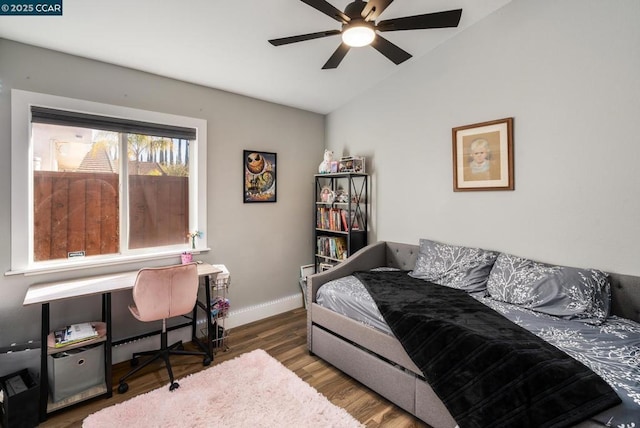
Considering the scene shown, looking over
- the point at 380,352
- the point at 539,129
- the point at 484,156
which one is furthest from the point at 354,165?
the point at 380,352

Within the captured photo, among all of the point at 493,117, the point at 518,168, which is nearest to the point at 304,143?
the point at 493,117

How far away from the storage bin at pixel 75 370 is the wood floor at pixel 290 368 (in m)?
0.12

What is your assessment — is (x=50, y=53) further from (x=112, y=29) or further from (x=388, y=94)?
(x=388, y=94)

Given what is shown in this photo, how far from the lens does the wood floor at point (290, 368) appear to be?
1.96 m

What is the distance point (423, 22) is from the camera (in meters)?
1.76

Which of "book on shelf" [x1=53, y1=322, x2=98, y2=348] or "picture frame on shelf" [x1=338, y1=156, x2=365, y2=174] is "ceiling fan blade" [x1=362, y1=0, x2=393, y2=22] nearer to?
"picture frame on shelf" [x1=338, y1=156, x2=365, y2=174]

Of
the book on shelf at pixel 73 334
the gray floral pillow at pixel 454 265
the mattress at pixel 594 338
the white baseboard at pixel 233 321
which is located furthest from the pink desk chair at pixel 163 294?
the gray floral pillow at pixel 454 265

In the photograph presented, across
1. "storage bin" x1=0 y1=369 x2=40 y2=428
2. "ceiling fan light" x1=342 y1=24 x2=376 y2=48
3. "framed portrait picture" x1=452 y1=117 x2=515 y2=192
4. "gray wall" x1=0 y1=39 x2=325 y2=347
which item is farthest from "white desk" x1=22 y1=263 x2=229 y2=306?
→ "framed portrait picture" x1=452 y1=117 x2=515 y2=192

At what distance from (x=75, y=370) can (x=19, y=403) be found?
29 centimetres

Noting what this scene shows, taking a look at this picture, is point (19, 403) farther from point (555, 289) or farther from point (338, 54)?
point (555, 289)

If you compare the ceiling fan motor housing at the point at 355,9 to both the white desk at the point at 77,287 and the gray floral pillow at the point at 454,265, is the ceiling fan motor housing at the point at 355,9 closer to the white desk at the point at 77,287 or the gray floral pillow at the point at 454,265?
the gray floral pillow at the point at 454,265

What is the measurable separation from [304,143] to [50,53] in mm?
2496

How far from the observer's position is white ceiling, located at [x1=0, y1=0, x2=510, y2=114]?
204 cm

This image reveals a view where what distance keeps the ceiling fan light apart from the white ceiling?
542 mm
